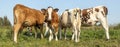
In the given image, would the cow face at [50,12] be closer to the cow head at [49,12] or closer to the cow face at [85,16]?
the cow head at [49,12]

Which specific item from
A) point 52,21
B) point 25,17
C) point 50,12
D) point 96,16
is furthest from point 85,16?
point 25,17

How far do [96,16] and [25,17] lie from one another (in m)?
4.71

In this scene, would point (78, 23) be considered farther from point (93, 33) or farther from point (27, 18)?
point (93, 33)

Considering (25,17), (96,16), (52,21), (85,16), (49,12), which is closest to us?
(25,17)

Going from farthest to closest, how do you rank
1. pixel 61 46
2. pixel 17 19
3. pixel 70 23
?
1. pixel 70 23
2. pixel 17 19
3. pixel 61 46

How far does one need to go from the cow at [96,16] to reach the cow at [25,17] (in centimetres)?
273

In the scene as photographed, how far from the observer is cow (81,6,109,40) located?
20.0 meters

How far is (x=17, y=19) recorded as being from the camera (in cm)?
1795

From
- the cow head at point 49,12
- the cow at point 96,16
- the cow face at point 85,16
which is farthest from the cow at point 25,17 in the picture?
the cow at point 96,16

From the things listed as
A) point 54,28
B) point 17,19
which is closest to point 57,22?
point 54,28

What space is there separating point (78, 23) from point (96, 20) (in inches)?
83.7

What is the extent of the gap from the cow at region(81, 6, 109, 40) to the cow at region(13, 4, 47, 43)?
2.73 m

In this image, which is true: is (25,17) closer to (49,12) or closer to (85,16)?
(49,12)

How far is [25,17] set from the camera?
61.0ft
